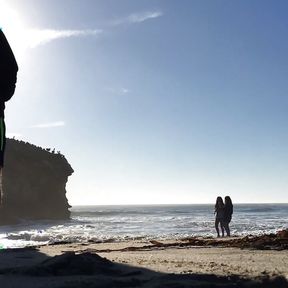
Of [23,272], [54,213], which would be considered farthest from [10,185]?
[23,272]

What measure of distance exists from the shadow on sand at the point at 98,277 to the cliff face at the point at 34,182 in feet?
180

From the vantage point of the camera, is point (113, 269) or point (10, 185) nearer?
point (113, 269)

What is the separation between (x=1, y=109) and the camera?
4094 millimetres

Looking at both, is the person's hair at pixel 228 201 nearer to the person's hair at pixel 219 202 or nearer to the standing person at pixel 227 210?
the standing person at pixel 227 210

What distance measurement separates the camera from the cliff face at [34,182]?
63.0 m

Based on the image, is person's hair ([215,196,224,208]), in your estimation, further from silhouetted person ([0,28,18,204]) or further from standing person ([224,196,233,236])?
silhouetted person ([0,28,18,204])

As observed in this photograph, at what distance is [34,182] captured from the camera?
67.8 m

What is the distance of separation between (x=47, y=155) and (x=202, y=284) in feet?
227

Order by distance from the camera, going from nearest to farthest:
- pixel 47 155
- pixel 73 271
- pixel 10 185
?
pixel 73 271
pixel 10 185
pixel 47 155

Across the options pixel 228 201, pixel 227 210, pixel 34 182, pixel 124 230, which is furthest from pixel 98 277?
pixel 34 182

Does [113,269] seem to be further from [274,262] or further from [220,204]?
[220,204]

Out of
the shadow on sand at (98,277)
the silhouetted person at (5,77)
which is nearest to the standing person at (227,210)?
the shadow on sand at (98,277)

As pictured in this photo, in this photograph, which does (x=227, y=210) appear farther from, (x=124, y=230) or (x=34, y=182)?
(x=34, y=182)

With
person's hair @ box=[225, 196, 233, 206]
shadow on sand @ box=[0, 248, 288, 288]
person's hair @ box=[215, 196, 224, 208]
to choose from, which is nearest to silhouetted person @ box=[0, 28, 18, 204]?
shadow on sand @ box=[0, 248, 288, 288]
